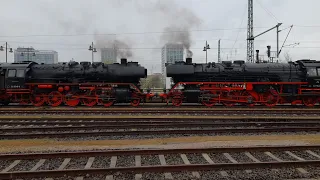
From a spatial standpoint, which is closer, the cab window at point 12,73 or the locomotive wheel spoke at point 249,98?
the locomotive wheel spoke at point 249,98

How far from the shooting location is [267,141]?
29.5ft

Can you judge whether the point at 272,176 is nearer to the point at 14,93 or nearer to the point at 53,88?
the point at 53,88

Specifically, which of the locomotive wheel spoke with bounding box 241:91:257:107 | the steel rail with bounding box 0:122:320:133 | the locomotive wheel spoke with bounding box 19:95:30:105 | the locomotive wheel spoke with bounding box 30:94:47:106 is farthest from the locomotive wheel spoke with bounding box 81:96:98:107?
the locomotive wheel spoke with bounding box 241:91:257:107

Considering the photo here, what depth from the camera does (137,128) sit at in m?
10.8

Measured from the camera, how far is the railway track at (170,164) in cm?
580

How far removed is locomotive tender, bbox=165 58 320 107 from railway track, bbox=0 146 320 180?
11135 mm

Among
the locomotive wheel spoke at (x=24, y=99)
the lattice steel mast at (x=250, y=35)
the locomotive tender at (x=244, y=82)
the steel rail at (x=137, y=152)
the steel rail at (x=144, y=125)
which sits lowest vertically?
the steel rail at (x=137, y=152)

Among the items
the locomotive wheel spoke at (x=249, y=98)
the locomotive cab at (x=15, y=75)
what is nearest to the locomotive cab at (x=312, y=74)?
the locomotive wheel spoke at (x=249, y=98)

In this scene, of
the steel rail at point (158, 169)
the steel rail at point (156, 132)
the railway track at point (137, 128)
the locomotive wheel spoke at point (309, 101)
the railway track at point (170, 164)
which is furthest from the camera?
the locomotive wheel spoke at point (309, 101)

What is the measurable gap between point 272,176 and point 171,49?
27.1 meters

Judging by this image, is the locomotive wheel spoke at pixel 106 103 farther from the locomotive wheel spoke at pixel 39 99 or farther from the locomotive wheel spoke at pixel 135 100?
the locomotive wheel spoke at pixel 39 99

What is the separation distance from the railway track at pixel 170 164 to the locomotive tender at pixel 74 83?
11879 mm

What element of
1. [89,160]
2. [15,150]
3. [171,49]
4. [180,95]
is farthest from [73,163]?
[171,49]

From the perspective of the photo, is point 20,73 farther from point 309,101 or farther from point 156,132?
point 309,101
